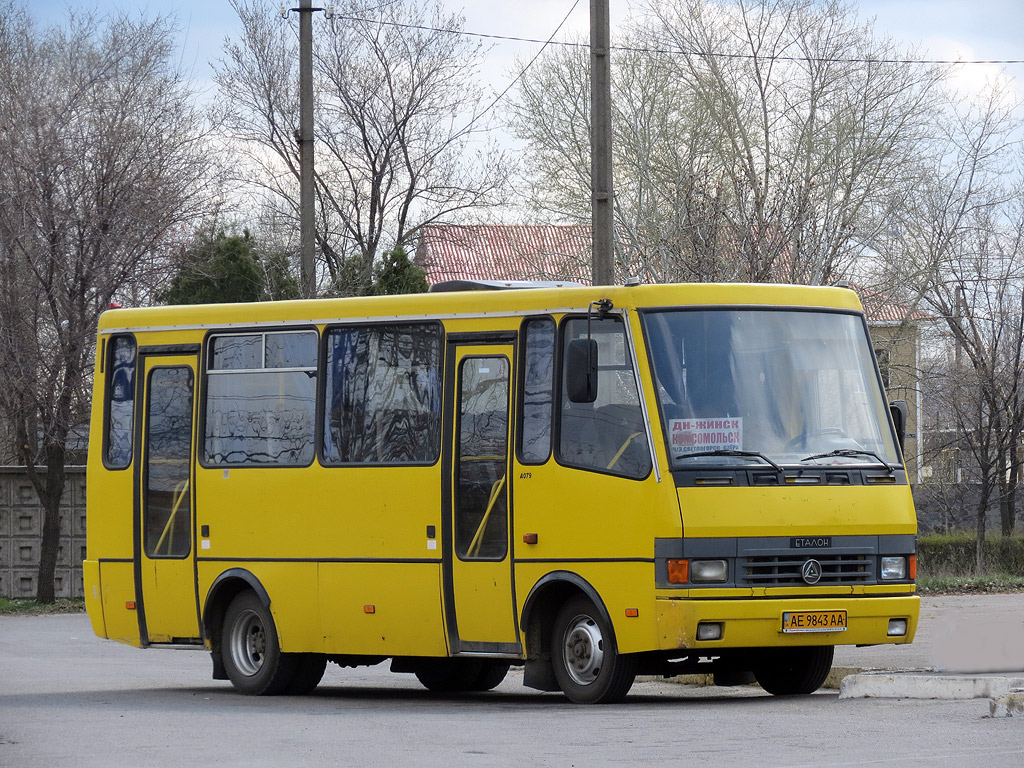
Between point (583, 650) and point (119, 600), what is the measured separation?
4.68 m

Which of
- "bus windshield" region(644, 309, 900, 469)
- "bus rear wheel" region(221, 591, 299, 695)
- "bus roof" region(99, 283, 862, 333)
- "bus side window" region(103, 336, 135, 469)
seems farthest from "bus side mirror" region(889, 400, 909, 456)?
"bus side window" region(103, 336, 135, 469)

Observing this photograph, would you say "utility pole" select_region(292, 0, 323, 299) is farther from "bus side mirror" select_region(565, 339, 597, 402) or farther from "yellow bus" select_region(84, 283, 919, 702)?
"bus side mirror" select_region(565, 339, 597, 402)

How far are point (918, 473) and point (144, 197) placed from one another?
909 inches

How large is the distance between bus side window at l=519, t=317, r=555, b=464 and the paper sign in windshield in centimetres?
102

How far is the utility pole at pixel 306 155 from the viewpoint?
2316 cm

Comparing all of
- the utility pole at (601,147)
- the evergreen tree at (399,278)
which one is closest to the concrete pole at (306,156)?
the utility pole at (601,147)

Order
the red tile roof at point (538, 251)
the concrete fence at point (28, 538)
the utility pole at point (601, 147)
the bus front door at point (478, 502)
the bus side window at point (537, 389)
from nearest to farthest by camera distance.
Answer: the bus side window at point (537, 389), the bus front door at point (478, 502), the utility pole at point (601, 147), the concrete fence at point (28, 538), the red tile roof at point (538, 251)

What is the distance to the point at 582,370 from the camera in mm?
11641

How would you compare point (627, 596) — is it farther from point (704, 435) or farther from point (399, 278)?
point (399, 278)

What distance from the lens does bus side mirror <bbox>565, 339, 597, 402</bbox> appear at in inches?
458

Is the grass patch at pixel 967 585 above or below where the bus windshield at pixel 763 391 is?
below

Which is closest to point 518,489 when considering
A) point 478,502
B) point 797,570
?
point 478,502

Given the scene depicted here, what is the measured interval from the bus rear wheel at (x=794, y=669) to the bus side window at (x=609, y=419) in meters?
1.87

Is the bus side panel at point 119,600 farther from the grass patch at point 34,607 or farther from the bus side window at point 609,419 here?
the grass patch at point 34,607
